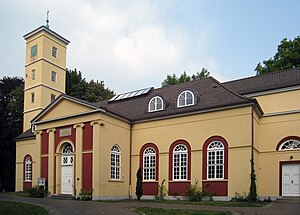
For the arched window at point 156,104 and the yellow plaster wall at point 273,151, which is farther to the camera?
the arched window at point 156,104

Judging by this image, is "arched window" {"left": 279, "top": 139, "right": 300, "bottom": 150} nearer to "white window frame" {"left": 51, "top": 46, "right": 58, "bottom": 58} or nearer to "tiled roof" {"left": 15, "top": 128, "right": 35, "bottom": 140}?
"tiled roof" {"left": 15, "top": 128, "right": 35, "bottom": 140}

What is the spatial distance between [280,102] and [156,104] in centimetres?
980

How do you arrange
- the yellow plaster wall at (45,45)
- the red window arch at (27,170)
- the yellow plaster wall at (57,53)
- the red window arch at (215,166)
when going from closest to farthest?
the red window arch at (215,166), the red window arch at (27,170), the yellow plaster wall at (45,45), the yellow plaster wall at (57,53)

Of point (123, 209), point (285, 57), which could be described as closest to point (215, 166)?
point (123, 209)

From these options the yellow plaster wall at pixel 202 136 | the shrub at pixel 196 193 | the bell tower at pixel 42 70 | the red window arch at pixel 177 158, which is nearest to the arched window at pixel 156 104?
the yellow plaster wall at pixel 202 136

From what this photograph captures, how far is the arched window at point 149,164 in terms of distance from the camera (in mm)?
27388

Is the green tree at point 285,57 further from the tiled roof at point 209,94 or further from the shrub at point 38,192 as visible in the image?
the shrub at point 38,192

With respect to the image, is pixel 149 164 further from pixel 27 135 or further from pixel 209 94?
pixel 27 135

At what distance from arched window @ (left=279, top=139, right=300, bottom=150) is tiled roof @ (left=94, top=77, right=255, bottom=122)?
15.0 ft

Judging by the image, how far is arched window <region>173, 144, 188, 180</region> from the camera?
84.7 ft

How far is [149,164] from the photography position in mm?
27781

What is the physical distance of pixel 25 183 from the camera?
36.4 m

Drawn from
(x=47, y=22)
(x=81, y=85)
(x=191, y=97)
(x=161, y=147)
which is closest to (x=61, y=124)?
(x=161, y=147)

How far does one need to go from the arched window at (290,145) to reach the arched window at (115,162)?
1228 centimetres
